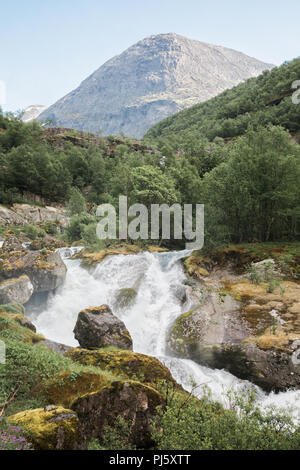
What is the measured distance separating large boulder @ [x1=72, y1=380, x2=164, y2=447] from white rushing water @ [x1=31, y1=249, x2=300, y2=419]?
15.1 ft

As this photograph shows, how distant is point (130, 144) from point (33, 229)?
59.1m

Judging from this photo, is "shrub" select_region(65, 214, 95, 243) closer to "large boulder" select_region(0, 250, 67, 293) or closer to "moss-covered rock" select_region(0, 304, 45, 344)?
"large boulder" select_region(0, 250, 67, 293)

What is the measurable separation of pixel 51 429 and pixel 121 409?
65.3 inches

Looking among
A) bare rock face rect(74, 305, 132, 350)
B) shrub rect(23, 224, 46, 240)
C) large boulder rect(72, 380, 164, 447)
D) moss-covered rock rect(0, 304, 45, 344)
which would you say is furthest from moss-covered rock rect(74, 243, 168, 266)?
large boulder rect(72, 380, 164, 447)

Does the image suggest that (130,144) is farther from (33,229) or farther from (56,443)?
(56,443)

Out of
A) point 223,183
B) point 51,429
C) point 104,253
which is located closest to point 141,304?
point 104,253

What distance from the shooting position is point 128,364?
814cm

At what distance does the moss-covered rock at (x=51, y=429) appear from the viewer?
4605 millimetres

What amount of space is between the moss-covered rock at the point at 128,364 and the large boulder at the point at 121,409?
1364mm

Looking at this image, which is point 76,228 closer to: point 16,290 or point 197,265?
point 197,265

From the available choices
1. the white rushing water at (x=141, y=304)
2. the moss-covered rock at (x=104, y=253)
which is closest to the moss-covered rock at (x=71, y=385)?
the white rushing water at (x=141, y=304)

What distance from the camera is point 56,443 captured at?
15.3ft

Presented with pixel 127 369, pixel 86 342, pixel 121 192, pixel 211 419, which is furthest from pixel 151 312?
pixel 121 192
